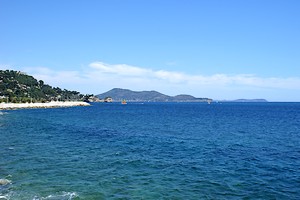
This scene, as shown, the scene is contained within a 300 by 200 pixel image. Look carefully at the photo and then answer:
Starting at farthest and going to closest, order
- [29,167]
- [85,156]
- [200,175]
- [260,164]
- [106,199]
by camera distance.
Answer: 1. [85,156]
2. [260,164]
3. [29,167]
4. [200,175]
5. [106,199]

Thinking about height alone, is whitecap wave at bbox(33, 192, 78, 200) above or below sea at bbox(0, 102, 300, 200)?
below

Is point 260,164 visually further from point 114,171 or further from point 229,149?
point 114,171

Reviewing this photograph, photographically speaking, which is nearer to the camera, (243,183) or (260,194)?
(260,194)

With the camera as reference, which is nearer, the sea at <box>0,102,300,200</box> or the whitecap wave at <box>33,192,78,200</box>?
the whitecap wave at <box>33,192,78,200</box>

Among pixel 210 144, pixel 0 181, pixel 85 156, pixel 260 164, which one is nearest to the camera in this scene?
pixel 0 181

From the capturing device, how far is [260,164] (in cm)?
3125

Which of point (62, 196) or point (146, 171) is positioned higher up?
point (146, 171)

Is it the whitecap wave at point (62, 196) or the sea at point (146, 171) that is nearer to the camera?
the whitecap wave at point (62, 196)

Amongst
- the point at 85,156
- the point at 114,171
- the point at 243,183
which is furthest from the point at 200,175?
the point at 85,156

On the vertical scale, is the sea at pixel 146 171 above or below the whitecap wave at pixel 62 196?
above

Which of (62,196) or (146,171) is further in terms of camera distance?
(146,171)

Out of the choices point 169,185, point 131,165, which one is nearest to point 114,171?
point 131,165

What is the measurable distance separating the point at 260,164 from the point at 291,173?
398 cm

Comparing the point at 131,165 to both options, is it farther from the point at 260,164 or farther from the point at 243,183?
the point at 260,164
